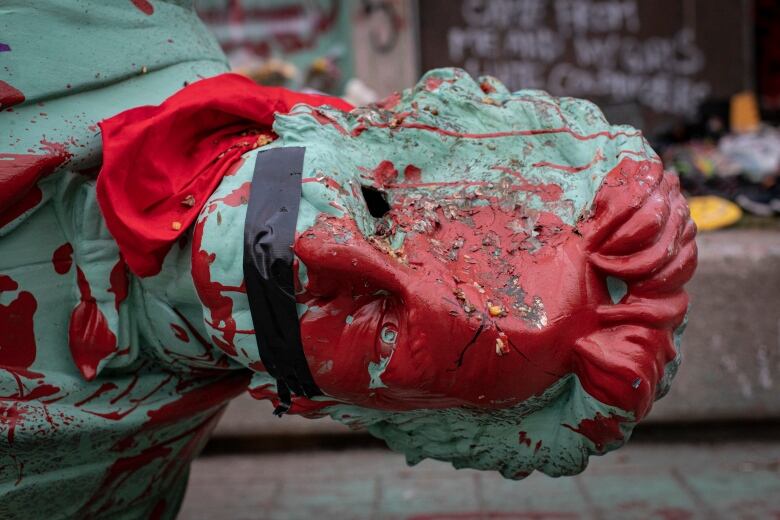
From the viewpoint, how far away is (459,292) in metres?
1.07

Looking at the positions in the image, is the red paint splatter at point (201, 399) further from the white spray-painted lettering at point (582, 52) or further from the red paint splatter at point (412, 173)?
the white spray-painted lettering at point (582, 52)

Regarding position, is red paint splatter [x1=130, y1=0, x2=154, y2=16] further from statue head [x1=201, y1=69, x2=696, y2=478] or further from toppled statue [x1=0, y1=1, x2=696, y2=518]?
statue head [x1=201, y1=69, x2=696, y2=478]

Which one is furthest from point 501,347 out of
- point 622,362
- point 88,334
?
point 88,334

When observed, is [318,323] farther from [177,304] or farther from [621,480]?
[621,480]

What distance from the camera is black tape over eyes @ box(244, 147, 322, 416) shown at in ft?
3.60

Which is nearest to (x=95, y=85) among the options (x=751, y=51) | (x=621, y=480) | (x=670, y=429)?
(x=621, y=480)

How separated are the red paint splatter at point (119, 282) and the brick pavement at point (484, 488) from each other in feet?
4.47

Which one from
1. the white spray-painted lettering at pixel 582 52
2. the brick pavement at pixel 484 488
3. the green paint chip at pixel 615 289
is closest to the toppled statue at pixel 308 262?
the green paint chip at pixel 615 289

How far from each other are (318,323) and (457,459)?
384 millimetres

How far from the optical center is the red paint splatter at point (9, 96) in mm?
1255

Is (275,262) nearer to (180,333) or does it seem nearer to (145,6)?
(180,333)

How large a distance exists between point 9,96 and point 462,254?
0.69 meters

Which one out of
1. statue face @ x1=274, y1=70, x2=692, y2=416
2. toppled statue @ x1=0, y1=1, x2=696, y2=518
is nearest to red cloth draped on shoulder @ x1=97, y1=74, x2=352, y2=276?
toppled statue @ x1=0, y1=1, x2=696, y2=518

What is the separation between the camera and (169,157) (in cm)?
128
